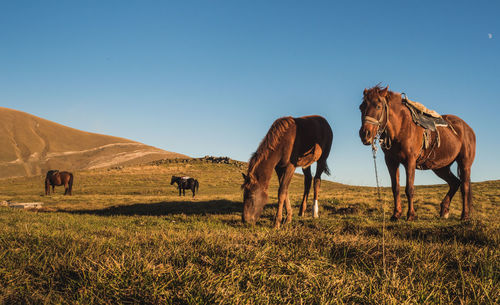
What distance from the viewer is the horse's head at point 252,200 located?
7184 millimetres

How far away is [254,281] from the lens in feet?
8.09

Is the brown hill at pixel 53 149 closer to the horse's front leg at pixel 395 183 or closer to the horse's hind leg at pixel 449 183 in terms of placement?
the horse's hind leg at pixel 449 183

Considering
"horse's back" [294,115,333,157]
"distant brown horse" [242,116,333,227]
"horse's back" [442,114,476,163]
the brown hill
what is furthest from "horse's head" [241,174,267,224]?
the brown hill

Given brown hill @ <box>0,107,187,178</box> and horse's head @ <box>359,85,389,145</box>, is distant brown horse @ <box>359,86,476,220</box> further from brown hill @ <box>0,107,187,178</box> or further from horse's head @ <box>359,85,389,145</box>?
brown hill @ <box>0,107,187,178</box>

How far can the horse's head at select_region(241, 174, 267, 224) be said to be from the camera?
718 cm

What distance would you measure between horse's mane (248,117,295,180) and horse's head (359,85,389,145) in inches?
76.5

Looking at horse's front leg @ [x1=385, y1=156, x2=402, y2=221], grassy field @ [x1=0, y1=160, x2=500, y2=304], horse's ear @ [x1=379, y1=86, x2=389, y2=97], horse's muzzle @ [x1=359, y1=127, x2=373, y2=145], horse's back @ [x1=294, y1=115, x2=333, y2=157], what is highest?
horse's ear @ [x1=379, y1=86, x2=389, y2=97]

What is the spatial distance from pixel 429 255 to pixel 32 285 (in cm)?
386

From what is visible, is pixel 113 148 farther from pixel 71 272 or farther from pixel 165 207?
pixel 71 272

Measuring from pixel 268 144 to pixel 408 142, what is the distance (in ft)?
10.7

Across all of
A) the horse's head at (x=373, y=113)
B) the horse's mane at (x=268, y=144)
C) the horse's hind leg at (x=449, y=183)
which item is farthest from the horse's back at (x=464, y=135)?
the horse's mane at (x=268, y=144)

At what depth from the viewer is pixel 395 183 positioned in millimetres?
7336

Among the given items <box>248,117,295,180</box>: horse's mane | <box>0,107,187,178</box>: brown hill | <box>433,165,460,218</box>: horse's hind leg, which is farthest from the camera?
<box>0,107,187,178</box>: brown hill

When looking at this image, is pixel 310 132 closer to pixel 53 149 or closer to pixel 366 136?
pixel 366 136
